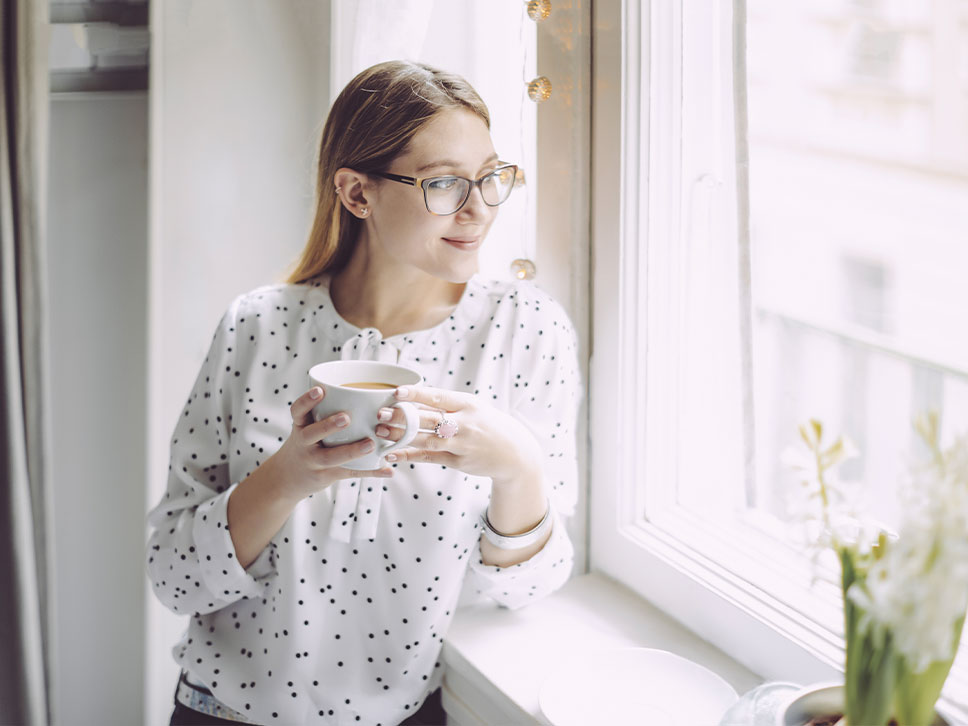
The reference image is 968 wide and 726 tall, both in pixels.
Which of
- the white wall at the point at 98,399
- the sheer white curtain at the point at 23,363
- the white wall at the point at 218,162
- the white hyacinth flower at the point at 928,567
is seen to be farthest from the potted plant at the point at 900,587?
the white wall at the point at 98,399

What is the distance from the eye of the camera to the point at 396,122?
0.88 m

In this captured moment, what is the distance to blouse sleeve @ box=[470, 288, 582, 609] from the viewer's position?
977mm

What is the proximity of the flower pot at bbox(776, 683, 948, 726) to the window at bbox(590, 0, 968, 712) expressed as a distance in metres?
0.16

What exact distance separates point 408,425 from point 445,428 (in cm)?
8

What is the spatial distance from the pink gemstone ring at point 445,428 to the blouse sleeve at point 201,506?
32cm

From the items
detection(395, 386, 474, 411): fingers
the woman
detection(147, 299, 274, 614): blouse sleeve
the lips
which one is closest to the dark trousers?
the woman

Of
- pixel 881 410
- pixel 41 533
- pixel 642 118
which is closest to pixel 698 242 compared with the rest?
pixel 642 118

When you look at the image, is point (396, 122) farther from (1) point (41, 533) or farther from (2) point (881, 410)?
(2) point (881, 410)

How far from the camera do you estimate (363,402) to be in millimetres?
710

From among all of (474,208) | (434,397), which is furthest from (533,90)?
(434,397)

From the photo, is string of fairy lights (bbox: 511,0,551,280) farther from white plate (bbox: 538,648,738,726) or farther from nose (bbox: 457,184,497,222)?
white plate (bbox: 538,648,738,726)

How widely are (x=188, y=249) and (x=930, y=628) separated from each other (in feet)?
→ 3.90

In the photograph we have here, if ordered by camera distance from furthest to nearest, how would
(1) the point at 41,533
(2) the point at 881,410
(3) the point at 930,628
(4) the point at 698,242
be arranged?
(2) the point at 881,410
(1) the point at 41,533
(4) the point at 698,242
(3) the point at 930,628

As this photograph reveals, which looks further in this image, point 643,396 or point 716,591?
point 643,396
